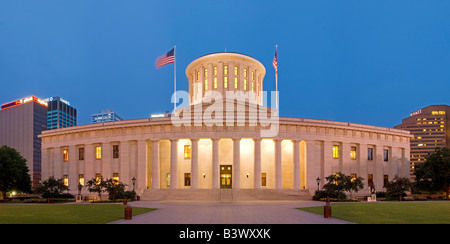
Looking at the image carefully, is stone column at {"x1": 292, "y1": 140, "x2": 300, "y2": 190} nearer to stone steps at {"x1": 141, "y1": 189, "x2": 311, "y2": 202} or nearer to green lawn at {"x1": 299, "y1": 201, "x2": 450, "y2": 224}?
stone steps at {"x1": 141, "y1": 189, "x2": 311, "y2": 202}

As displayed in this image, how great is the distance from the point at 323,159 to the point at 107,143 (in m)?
36.9

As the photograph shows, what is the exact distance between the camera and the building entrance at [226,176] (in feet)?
172

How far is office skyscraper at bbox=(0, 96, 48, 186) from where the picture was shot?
187375 millimetres

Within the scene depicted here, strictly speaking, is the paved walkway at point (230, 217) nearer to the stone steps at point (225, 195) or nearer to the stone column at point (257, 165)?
the stone steps at point (225, 195)

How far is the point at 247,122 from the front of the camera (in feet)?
161

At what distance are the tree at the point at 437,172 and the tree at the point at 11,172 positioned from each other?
2426 inches

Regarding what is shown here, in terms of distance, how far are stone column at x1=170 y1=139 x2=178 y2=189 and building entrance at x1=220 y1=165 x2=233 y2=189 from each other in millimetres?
7952

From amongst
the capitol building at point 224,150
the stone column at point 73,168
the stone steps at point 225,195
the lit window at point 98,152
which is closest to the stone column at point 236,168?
the capitol building at point 224,150

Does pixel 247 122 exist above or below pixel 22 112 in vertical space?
below

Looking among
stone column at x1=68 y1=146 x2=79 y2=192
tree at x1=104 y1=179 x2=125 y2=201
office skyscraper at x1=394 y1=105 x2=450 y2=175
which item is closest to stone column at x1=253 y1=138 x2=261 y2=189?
tree at x1=104 y1=179 x2=125 y2=201

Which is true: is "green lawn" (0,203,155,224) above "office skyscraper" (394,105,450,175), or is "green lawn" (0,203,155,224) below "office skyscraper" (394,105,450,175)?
below
